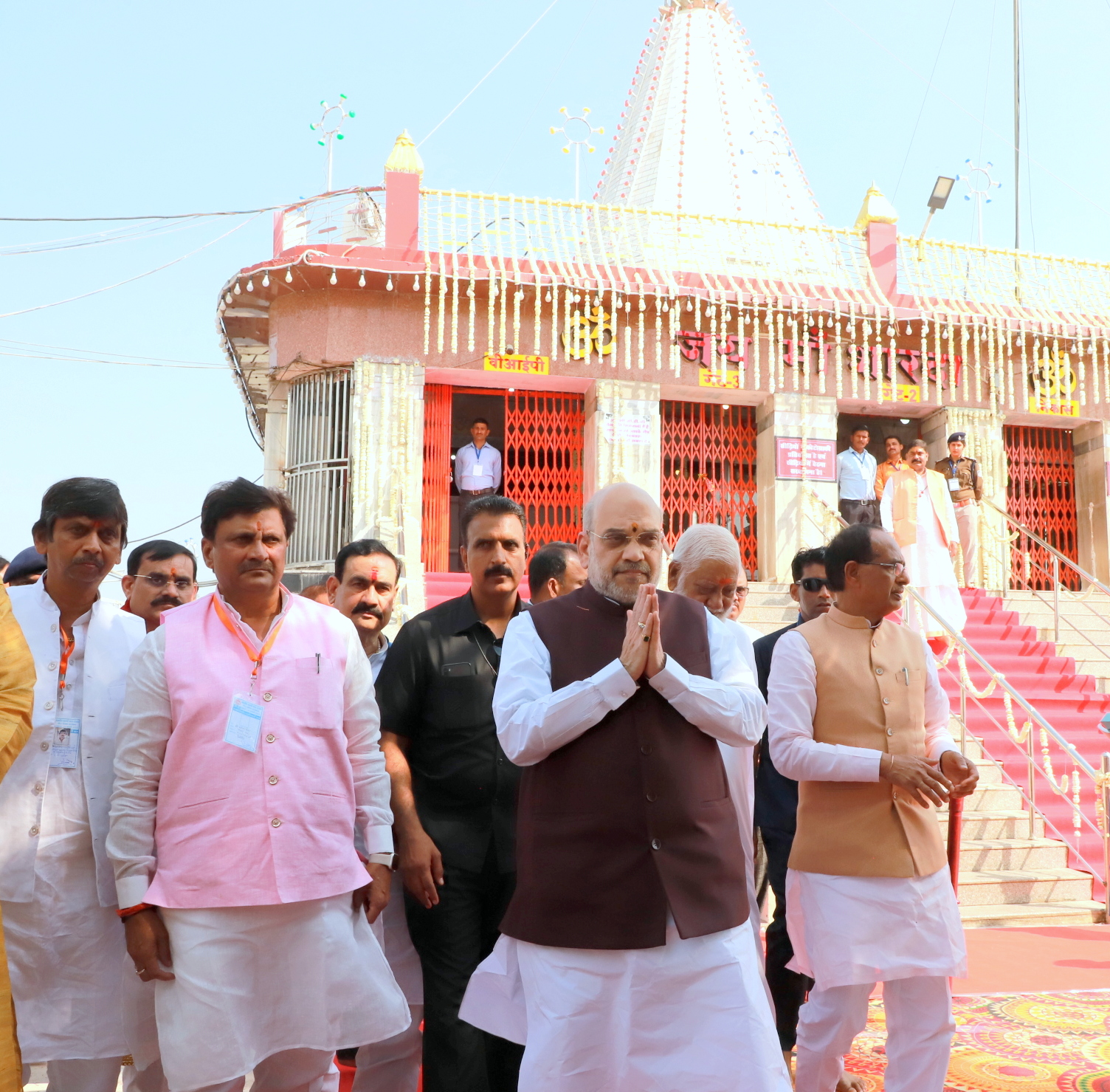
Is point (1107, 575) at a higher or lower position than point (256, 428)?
lower

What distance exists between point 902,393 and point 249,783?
11.9 m

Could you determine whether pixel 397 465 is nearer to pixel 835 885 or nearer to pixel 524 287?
pixel 524 287

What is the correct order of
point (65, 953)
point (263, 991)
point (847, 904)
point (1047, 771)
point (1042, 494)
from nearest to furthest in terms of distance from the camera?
point (263, 991) < point (65, 953) < point (847, 904) < point (1047, 771) < point (1042, 494)

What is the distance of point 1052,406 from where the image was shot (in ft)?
44.8

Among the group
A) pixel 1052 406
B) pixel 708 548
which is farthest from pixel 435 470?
pixel 708 548

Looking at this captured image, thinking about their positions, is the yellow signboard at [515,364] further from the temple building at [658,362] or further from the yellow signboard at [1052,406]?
the yellow signboard at [1052,406]

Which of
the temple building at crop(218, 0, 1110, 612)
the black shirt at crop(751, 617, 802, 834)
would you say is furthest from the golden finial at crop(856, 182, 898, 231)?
the black shirt at crop(751, 617, 802, 834)

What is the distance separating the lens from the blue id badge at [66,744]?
9.21ft

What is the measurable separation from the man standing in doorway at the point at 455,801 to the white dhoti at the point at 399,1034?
0.41 ft

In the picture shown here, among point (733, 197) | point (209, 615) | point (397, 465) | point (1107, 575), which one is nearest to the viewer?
point (209, 615)

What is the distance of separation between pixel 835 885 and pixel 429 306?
9668mm

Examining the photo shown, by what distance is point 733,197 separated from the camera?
49.6 ft

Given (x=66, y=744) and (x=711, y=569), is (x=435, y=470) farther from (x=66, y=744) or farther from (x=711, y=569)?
(x=66, y=744)

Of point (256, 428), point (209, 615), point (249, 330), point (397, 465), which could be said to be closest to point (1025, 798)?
point (209, 615)
